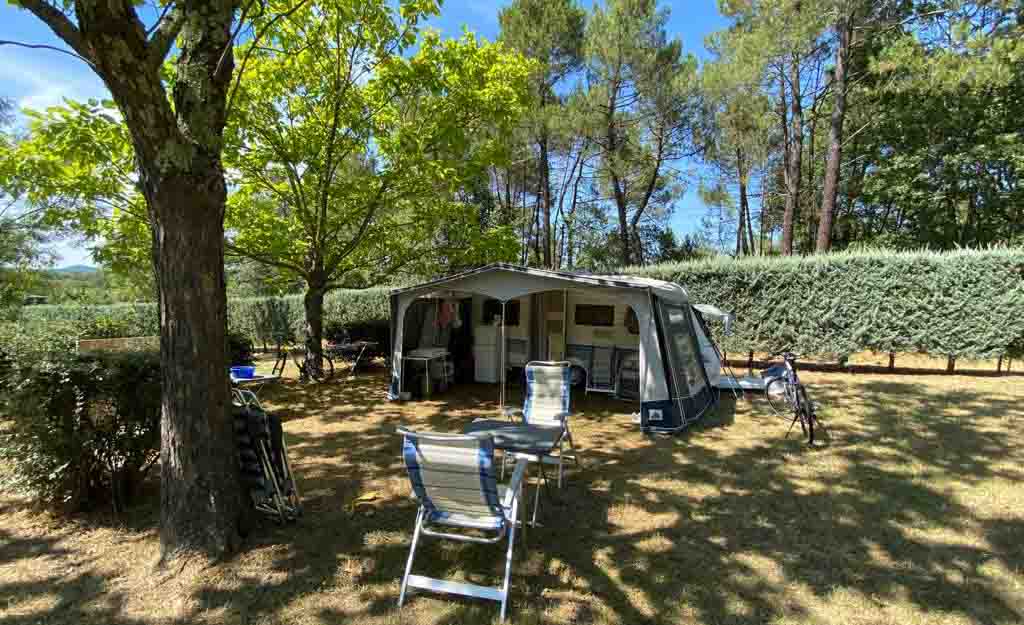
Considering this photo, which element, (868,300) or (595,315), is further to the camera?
(868,300)

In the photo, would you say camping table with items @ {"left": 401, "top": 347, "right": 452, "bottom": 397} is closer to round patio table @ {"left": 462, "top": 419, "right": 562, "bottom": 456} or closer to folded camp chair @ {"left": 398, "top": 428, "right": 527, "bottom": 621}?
round patio table @ {"left": 462, "top": 419, "right": 562, "bottom": 456}

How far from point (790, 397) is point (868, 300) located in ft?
15.5

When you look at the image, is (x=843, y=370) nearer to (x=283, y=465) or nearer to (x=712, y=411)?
(x=712, y=411)

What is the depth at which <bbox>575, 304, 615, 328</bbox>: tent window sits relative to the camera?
8.81m

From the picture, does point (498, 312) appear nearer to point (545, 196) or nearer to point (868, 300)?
point (868, 300)

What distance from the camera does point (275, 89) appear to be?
7.65m

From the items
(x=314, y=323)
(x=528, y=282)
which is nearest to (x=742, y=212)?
(x=528, y=282)

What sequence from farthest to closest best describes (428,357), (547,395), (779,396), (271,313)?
1. (271,313)
2. (428,357)
3. (779,396)
4. (547,395)

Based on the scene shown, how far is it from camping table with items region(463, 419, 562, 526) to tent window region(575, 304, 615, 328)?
4.86 m

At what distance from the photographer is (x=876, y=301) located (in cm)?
975

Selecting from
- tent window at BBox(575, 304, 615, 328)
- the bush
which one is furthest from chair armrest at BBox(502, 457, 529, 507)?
tent window at BBox(575, 304, 615, 328)

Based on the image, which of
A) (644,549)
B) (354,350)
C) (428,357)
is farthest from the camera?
(354,350)

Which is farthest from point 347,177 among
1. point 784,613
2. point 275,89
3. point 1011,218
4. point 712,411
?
point 1011,218

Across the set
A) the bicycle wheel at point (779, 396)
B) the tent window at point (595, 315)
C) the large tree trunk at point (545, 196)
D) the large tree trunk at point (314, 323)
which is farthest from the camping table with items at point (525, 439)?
the large tree trunk at point (545, 196)
